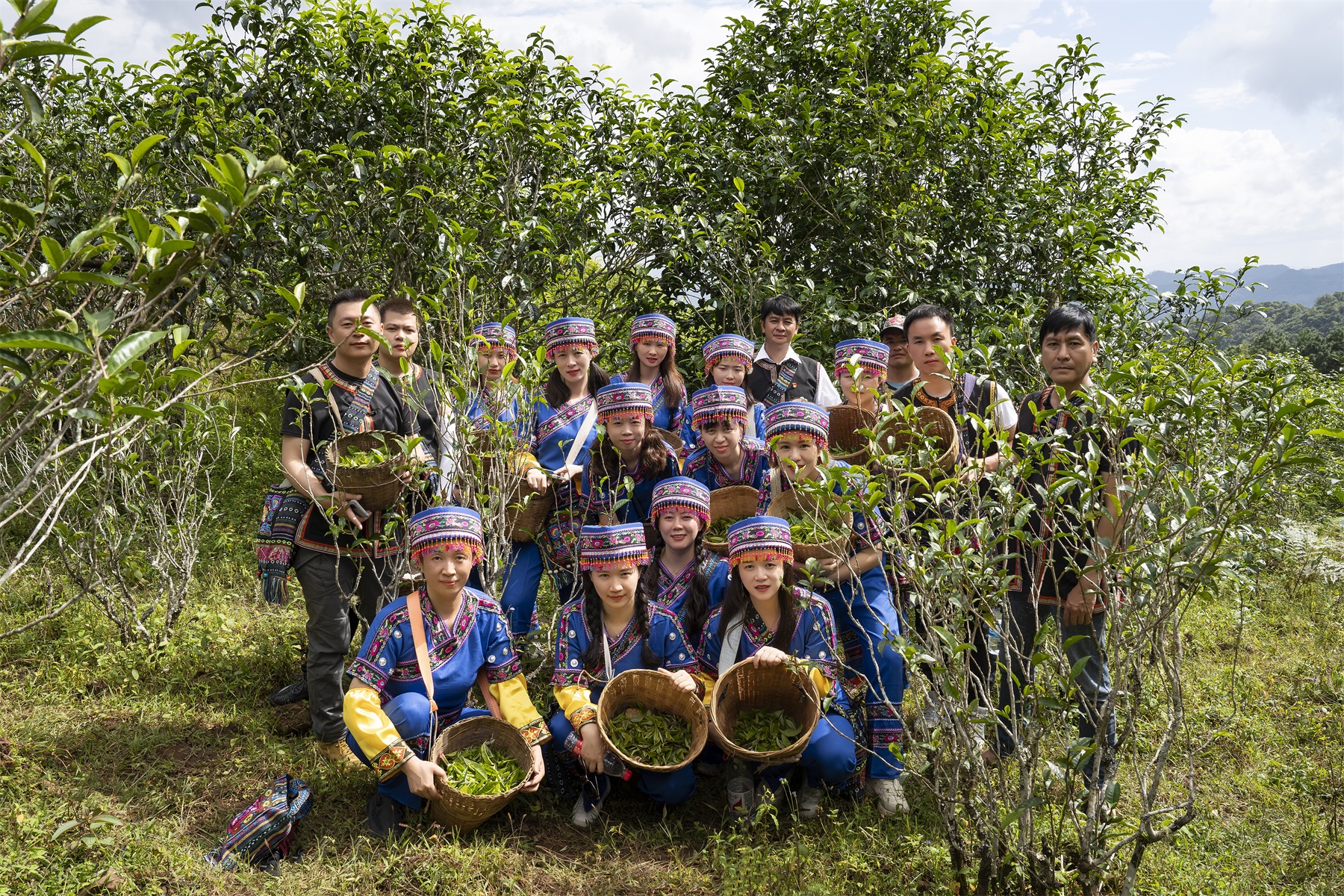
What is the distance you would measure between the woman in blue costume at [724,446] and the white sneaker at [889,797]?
145 cm

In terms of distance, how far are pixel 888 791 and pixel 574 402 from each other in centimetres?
248

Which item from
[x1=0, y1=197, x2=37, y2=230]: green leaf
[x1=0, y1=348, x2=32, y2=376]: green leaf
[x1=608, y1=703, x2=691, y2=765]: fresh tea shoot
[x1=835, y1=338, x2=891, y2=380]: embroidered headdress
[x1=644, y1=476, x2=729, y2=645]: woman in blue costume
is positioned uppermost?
[x1=0, y1=197, x2=37, y2=230]: green leaf

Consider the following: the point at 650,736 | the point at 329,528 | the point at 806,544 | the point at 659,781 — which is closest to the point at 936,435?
the point at 806,544

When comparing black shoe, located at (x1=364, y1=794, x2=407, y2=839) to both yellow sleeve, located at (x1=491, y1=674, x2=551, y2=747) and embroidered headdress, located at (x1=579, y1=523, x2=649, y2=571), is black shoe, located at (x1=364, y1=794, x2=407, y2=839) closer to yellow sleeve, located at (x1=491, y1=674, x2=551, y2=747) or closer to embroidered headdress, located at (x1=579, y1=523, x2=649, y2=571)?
yellow sleeve, located at (x1=491, y1=674, x2=551, y2=747)

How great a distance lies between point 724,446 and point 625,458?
518mm

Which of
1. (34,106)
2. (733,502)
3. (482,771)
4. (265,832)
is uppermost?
(34,106)

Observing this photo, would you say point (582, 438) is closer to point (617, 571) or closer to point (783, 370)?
point (617, 571)

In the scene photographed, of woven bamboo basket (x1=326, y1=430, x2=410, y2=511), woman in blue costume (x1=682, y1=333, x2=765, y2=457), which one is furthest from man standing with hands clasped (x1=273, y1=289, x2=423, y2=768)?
woman in blue costume (x1=682, y1=333, x2=765, y2=457)

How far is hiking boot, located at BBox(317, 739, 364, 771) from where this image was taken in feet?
13.3

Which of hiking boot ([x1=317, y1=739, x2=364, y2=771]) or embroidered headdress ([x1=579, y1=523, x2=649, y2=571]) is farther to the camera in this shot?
hiking boot ([x1=317, y1=739, x2=364, y2=771])

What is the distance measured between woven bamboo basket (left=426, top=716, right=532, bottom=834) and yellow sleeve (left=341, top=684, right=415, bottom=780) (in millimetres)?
144

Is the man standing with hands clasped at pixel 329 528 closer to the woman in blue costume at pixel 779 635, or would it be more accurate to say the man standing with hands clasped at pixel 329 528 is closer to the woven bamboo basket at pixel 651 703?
the woven bamboo basket at pixel 651 703

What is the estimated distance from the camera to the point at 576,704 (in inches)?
146

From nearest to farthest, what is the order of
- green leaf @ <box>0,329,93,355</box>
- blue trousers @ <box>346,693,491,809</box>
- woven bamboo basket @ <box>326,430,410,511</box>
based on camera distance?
1. green leaf @ <box>0,329,93,355</box>
2. blue trousers @ <box>346,693,491,809</box>
3. woven bamboo basket @ <box>326,430,410,511</box>
